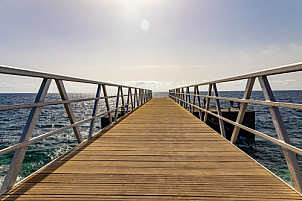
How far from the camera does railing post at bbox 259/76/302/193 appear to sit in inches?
59.1

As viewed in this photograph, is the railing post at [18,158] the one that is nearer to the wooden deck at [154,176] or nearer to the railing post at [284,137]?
the wooden deck at [154,176]

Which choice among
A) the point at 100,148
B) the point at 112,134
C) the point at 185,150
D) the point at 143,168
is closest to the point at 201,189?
the point at 143,168

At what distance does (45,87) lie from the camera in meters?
1.96

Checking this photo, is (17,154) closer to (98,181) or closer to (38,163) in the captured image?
(98,181)

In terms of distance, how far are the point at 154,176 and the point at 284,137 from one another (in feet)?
4.40

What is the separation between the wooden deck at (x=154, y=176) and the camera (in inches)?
57.3

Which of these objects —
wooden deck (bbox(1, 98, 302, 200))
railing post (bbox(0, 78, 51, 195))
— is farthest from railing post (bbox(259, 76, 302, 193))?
railing post (bbox(0, 78, 51, 195))

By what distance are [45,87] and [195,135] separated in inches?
103

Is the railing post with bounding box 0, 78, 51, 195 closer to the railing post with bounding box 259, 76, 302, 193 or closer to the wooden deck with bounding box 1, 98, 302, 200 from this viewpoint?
the wooden deck with bounding box 1, 98, 302, 200

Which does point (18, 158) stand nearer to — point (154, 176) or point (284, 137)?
point (154, 176)

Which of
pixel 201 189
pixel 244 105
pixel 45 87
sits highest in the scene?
pixel 45 87

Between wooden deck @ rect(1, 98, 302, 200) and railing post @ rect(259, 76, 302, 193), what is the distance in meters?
0.12

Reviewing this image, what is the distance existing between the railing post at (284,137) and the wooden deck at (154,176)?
0.12m

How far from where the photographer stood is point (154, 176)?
1.74 metres
